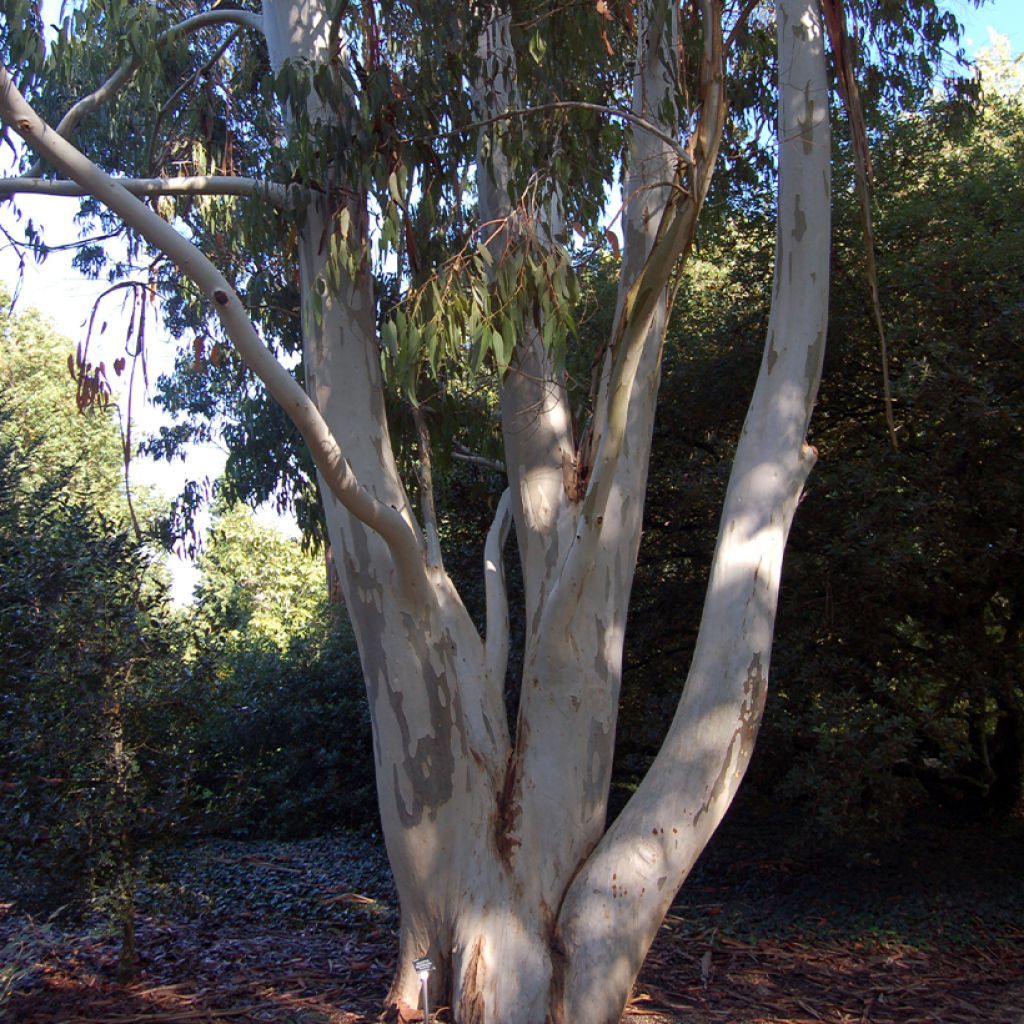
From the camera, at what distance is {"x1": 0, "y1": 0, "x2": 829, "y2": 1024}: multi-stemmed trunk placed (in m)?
4.25

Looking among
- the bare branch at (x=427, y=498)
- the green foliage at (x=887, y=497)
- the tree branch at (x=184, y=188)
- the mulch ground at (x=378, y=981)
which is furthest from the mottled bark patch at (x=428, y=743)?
the green foliage at (x=887, y=497)

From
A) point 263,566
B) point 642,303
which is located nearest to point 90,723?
point 642,303

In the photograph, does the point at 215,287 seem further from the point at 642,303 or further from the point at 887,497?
the point at 887,497

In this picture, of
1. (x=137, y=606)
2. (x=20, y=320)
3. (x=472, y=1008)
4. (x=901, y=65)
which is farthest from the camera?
(x=20, y=320)

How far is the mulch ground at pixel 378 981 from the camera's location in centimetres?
493

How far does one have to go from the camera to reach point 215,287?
404 centimetres

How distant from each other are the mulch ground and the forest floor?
0.01 m

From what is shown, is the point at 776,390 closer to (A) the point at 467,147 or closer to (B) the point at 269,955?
(A) the point at 467,147

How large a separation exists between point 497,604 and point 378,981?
1956mm

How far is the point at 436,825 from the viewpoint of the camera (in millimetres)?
4637

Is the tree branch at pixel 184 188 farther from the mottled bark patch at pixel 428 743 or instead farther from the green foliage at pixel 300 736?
the green foliage at pixel 300 736

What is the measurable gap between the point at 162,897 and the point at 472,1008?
1.92 metres

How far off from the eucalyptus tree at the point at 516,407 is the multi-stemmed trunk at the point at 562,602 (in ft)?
0.04

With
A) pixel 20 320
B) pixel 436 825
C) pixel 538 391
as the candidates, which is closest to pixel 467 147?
pixel 538 391
